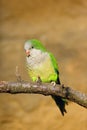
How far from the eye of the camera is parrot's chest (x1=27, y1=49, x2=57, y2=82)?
1.90m

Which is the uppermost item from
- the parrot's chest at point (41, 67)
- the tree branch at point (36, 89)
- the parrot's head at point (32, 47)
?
the parrot's head at point (32, 47)

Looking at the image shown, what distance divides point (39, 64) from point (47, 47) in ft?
7.03

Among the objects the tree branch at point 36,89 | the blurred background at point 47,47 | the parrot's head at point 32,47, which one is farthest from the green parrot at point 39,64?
the blurred background at point 47,47

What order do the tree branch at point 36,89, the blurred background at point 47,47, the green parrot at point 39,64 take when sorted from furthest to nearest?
the blurred background at point 47,47 < the green parrot at point 39,64 < the tree branch at point 36,89

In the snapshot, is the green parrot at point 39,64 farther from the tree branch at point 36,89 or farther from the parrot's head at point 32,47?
the tree branch at point 36,89

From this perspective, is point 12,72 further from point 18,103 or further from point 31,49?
point 31,49

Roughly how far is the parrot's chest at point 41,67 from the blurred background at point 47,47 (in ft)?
6.33

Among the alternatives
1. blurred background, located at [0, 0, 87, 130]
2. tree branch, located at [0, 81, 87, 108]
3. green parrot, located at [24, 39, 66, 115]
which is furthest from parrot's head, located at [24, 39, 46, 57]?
blurred background, located at [0, 0, 87, 130]

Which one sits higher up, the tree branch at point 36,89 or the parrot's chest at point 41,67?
the parrot's chest at point 41,67

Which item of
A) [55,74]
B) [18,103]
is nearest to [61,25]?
[18,103]

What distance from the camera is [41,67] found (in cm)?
192

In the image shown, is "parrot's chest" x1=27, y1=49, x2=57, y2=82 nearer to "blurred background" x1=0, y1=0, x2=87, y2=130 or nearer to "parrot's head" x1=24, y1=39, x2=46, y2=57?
"parrot's head" x1=24, y1=39, x2=46, y2=57

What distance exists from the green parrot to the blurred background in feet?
6.32

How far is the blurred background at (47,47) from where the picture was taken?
3.86m
